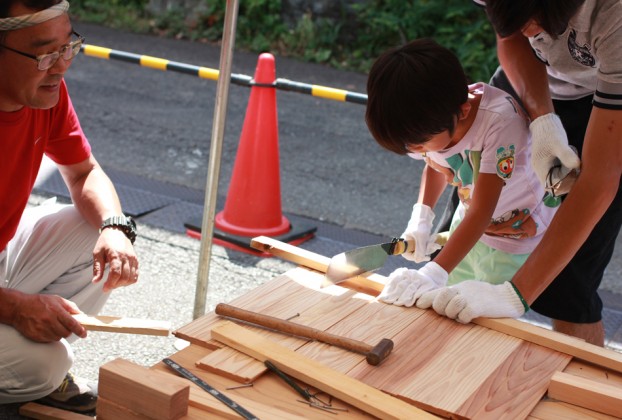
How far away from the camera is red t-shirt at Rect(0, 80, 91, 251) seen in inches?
111

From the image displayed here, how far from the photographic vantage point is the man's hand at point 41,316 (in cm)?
262

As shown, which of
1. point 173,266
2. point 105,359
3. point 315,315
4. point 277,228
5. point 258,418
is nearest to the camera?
point 258,418

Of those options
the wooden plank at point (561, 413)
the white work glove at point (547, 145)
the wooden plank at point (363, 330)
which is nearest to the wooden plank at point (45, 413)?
the wooden plank at point (363, 330)

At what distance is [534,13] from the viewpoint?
2.42 metres

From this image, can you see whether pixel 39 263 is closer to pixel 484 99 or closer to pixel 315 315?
pixel 315 315

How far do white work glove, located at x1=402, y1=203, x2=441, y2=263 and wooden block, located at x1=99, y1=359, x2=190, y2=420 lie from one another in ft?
4.19

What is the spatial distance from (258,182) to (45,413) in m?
2.15

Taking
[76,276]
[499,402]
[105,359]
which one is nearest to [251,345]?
[499,402]

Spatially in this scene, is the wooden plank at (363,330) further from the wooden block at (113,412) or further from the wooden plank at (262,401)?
the wooden block at (113,412)

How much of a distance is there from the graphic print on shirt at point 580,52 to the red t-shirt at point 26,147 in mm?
1677

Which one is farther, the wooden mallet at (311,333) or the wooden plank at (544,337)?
the wooden plank at (544,337)

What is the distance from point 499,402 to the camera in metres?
2.17

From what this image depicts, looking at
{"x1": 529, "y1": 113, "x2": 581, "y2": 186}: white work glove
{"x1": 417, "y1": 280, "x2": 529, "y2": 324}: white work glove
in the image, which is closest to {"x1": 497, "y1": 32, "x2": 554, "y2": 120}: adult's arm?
{"x1": 529, "y1": 113, "x2": 581, "y2": 186}: white work glove

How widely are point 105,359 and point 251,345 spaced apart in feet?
4.38
